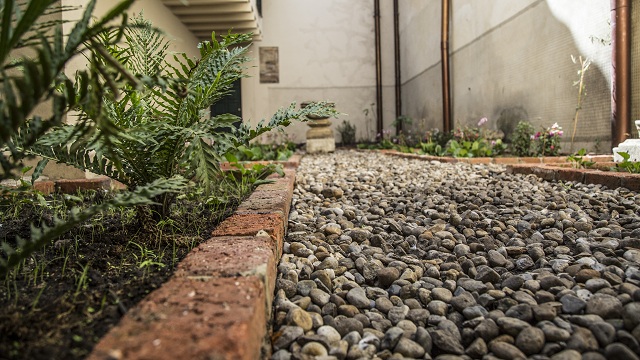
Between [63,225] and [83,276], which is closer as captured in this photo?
[63,225]

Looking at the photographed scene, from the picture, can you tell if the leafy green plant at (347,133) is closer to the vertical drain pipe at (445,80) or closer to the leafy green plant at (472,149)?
the vertical drain pipe at (445,80)

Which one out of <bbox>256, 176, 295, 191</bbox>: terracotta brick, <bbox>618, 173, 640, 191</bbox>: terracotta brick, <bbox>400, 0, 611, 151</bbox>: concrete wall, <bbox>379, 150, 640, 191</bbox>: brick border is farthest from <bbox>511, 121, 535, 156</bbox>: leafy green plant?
<bbox>256, 176, 295, 191</bbox>: terracotta brick

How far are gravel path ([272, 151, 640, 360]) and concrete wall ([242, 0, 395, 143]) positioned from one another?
7457 mm

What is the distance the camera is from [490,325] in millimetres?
973

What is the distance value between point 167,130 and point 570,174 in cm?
260

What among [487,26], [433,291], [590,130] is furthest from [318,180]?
[487,26]

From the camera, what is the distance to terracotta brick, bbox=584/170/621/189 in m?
2.45

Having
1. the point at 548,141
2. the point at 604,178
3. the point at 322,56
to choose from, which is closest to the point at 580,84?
the point at 548,141

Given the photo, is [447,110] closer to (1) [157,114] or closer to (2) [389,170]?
(2) [389,170]

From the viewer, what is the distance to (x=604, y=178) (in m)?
2.54

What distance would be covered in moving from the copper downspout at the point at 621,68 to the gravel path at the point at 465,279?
158 cm

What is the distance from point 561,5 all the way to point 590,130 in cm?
129

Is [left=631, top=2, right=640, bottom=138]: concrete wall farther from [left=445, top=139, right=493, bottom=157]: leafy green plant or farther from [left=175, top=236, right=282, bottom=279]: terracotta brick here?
[left=175, top=236, right=282, bottom=279]: terracotta brick

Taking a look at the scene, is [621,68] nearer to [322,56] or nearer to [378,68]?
[378,68]
